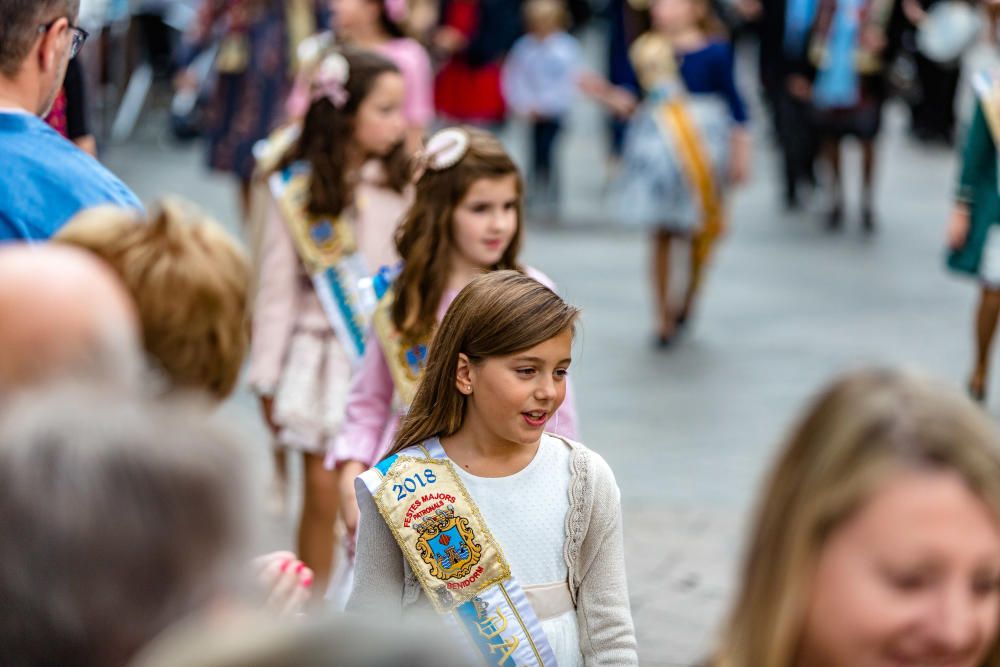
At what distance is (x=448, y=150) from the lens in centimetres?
436

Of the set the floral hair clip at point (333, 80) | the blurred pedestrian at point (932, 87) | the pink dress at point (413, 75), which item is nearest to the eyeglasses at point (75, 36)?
the floral hair clip at point (333, 80)

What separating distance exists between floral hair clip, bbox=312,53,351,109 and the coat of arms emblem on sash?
239cm

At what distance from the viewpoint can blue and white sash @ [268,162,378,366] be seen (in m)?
5.13

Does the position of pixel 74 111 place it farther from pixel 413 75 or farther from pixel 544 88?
pixel 544 88

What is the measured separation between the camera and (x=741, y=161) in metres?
9.68

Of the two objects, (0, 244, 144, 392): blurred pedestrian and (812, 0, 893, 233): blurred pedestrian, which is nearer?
(0, 244, 144, 392): blurred pedestrian

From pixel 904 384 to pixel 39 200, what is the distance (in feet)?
6.44

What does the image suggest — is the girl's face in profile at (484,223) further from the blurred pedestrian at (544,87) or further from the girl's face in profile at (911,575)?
the blurred pedestrian at (544,87)

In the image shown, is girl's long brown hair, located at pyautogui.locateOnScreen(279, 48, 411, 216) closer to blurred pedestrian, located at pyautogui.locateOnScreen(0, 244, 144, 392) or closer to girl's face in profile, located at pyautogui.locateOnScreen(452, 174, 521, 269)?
girl's face in profile, located at pyautogui.locateOnScreen(452, 174, 521, 269)

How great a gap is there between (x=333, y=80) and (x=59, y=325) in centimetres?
333

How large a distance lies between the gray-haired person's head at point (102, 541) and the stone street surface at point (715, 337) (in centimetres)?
224

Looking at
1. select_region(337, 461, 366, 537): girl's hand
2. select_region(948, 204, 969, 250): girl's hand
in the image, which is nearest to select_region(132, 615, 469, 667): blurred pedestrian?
select_region(337, 461, 366, 537): girl's hand

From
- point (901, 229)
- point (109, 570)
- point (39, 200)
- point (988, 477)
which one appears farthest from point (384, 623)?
point (901, 229)

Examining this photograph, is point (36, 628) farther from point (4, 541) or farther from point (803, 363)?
point (803, 363)
